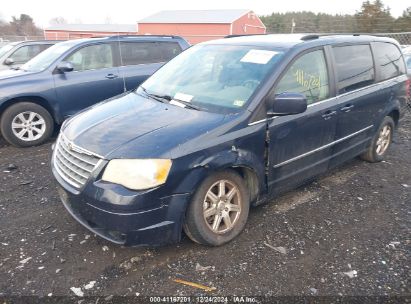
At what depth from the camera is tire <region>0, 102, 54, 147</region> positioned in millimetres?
5512

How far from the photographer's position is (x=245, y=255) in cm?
300

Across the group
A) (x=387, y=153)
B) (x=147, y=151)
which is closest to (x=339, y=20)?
(x=387, y=153)

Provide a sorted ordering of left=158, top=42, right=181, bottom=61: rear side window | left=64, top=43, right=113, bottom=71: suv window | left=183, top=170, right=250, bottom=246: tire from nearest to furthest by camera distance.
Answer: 1. left=183, top=170, right=250, bottom=246: tire
2. left=64, top=43, right=113, bottom=71: suv window
3. left=158, top=42, right=181, bottom=61: rear side window

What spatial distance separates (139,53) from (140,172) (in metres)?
4.86

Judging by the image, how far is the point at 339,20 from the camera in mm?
31062

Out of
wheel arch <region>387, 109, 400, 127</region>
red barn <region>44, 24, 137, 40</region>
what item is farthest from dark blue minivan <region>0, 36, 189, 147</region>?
red barn <region>44, 24, 137, 40</region>

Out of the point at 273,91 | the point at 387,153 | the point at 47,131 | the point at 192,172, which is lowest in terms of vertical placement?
the point at 387,153

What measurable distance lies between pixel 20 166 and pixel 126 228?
302 centimetres

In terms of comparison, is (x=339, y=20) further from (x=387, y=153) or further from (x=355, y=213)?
(x=355, y=213)

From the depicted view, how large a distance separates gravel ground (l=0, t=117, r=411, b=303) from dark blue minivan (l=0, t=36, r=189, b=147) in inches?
75.2

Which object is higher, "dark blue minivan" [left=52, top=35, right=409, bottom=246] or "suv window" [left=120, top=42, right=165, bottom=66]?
"suv window" [left=120, top=42, right=165, bottom=66]

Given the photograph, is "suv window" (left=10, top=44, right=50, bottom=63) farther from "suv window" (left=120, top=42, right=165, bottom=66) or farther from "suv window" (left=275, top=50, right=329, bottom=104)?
"suv window" (left=275, top=50, right=329, bottom=104)

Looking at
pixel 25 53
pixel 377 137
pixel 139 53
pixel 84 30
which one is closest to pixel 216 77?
pixel 377 137

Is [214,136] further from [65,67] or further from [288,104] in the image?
[65,67]
